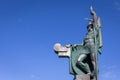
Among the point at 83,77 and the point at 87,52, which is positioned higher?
the point at 87,52

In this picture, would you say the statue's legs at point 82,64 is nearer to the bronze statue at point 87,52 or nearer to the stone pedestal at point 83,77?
the bronze statue at point 87,52

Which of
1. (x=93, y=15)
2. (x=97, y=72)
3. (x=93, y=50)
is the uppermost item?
(x=93, y=15)

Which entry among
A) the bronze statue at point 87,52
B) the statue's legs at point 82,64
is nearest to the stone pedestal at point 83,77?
the bronze statue at point 87,52

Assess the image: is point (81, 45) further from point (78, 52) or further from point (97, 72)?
point (97, 72)

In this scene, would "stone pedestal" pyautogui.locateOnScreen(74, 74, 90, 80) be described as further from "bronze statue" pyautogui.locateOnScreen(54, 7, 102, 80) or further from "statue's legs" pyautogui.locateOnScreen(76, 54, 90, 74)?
"statue's legs" pyautogui.locateOnScreen(76, 54, 90, 74)

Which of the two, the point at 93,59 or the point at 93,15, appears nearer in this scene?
the point at 93,59

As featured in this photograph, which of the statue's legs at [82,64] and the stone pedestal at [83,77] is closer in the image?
the stone pedestal at [83,77]

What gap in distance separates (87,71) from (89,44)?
117 centimetres

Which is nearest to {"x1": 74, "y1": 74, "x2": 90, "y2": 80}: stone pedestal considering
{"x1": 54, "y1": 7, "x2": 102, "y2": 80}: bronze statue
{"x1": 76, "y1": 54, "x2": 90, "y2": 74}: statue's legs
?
{"x1": 54, "y1": 7, "x2": 102, "y2": 80}: bronze statue

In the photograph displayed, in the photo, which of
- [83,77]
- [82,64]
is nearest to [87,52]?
[82,64]

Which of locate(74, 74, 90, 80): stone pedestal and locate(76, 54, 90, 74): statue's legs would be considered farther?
locate(76, 54, 90, 74): statue's legs

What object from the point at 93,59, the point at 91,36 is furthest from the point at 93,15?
the point at 93,59

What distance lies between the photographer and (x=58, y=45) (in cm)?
1641

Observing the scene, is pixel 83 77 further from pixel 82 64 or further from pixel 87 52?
pixel 87 52
